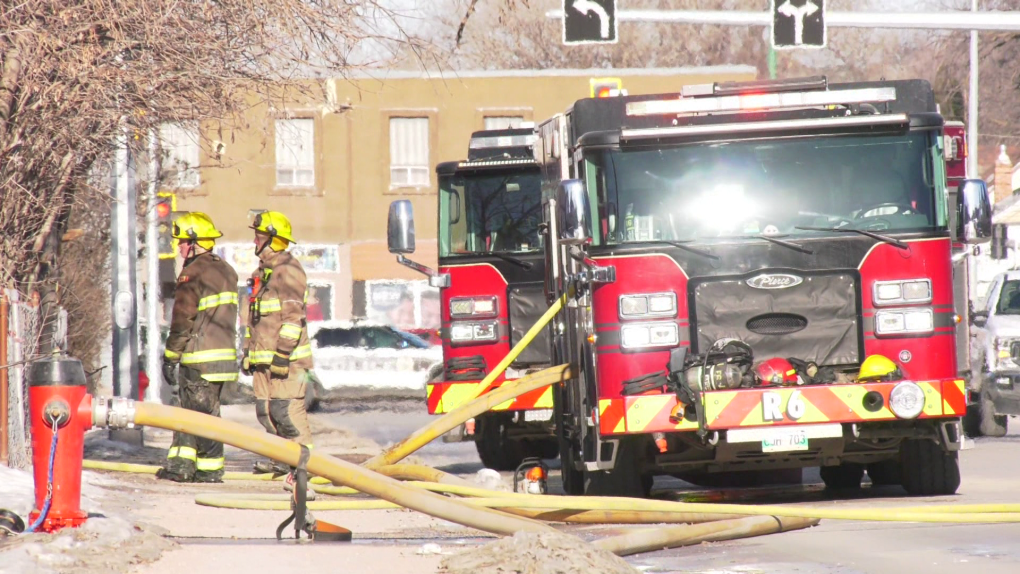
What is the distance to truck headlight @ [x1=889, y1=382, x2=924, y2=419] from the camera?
9023 millimetres

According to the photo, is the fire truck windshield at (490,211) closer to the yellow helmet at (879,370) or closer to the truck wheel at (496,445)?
the truck wheel at (496,445)

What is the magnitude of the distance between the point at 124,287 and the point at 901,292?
8.72 metres

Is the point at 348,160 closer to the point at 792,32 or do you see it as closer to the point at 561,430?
the point at 792,32

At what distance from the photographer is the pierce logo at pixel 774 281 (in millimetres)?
9281

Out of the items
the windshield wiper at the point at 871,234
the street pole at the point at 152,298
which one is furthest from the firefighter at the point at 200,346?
the street pole at the point at 152,298

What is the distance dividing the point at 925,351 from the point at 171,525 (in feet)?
15.0

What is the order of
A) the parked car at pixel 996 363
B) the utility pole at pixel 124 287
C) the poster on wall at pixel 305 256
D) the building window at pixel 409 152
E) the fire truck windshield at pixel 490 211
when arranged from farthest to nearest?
the poster on wall at pixel 305 256
the building window at pixel 409 152
the parked car at pixel 996 363
the utility pole at pixel 124 287
the fire truck windshield at pixel 490 211

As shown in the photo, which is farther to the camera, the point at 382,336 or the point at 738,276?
the point at 382,336

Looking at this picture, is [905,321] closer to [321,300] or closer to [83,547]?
[83,547]

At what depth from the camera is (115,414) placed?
21.8 ft

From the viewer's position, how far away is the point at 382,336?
84.8 feet

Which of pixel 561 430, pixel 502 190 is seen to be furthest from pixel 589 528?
pixel 502 190

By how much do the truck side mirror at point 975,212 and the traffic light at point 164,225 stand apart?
37.1ft

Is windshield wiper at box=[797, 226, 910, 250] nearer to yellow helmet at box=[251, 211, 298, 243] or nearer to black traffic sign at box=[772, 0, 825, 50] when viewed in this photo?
yellow helmet at box=[251, 211, 298, 243]
